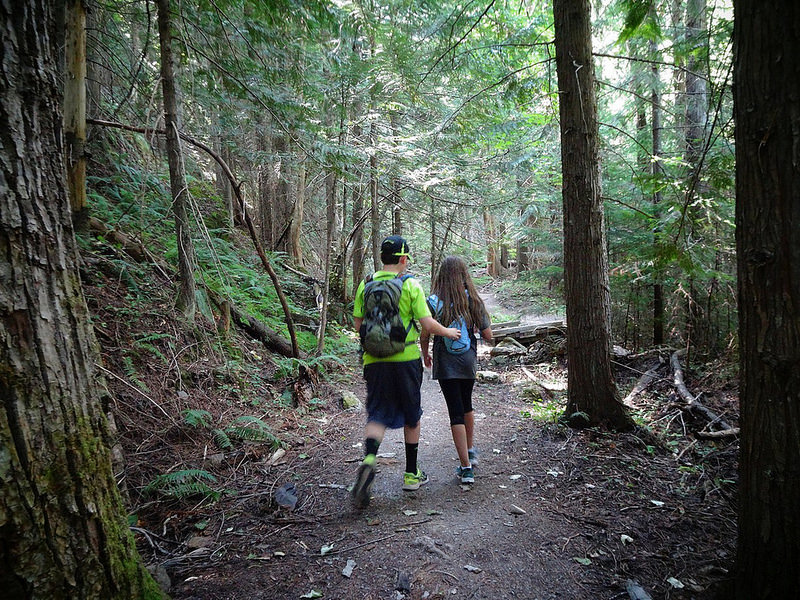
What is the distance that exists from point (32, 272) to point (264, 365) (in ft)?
18.8

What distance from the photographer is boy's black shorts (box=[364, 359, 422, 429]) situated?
3727 mm

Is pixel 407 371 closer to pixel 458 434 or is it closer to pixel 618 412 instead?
pixel 458 434

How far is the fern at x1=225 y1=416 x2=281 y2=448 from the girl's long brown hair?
257cm

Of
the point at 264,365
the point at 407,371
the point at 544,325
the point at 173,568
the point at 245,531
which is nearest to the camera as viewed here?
the point at 173,568

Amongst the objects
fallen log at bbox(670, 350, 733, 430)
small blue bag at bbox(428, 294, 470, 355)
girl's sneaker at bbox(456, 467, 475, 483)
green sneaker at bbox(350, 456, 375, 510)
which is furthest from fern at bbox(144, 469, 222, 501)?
fallen log at bbox(670, 350, 733, 430)

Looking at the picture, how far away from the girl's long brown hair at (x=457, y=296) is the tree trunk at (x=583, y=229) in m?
1.66

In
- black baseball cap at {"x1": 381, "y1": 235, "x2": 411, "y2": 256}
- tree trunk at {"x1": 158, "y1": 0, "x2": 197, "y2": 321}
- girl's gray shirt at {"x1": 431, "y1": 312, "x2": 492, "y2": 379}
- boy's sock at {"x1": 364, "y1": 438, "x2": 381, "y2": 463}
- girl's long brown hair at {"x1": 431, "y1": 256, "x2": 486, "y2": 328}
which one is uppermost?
tree trunk at {"x1": 158, "y1": 0, "x2": 197, "y2": 321}

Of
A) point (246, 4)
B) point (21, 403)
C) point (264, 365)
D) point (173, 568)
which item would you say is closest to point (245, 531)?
point (173, 568)

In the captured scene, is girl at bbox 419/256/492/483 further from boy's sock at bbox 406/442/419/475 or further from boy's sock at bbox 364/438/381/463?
boy's sock at bbox 364/438/381/463

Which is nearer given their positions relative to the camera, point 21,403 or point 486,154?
point 21,403

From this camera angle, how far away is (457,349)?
404 centimetres

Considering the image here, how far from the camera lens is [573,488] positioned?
3975 millimetres

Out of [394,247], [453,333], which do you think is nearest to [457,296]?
[453,333]

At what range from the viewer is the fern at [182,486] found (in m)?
3.63
